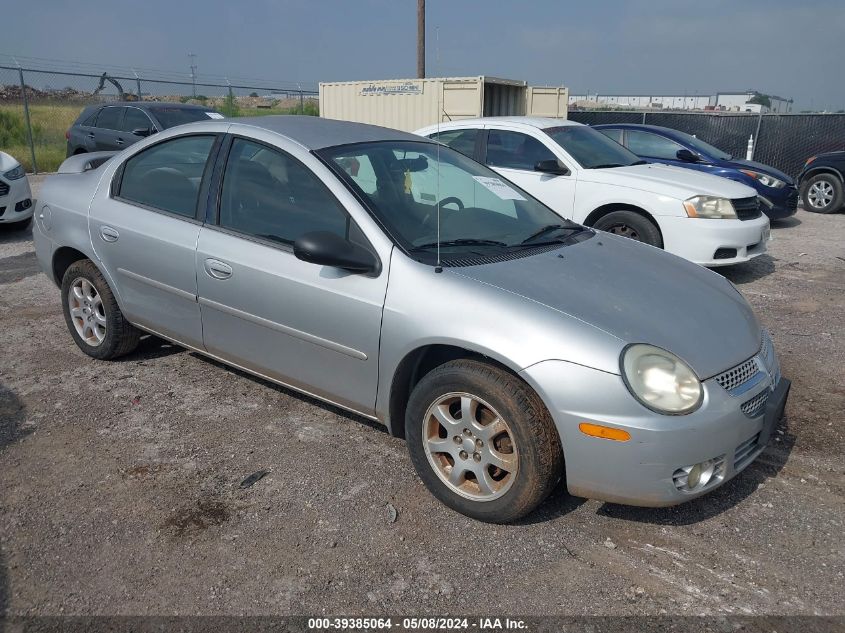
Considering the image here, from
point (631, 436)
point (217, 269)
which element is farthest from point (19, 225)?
point (631, 436)

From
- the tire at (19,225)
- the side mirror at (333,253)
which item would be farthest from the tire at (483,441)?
the tire at (19,225)

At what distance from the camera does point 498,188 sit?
4.17m

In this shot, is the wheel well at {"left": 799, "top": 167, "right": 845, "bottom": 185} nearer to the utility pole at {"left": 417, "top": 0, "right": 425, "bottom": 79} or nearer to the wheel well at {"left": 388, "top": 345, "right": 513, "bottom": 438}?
the wheel well at {"left": 388, "top": 345, "right": 513, "bottom": 438}

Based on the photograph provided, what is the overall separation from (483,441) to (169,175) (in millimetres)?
2528

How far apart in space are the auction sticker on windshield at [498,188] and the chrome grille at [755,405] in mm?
1723

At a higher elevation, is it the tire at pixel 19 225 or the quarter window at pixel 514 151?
the quarter window at pixel 514 151

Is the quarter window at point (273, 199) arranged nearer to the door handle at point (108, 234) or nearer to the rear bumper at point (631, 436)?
the door handle at point (108, 234)

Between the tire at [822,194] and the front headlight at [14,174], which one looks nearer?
the front headlight at [14,174]

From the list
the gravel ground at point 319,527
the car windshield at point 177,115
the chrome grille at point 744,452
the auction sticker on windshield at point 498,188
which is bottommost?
the gravel ground at point 319,527

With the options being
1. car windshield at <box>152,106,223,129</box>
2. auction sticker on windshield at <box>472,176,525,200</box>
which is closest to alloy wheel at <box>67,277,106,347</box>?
auction sticker on windshield at <box>472,176,525,200</box>

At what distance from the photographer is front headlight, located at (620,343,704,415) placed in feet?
8.93

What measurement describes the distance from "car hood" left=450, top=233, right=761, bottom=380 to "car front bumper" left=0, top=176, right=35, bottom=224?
304 inches

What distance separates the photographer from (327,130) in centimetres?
400

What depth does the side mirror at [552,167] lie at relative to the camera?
7.48 m
